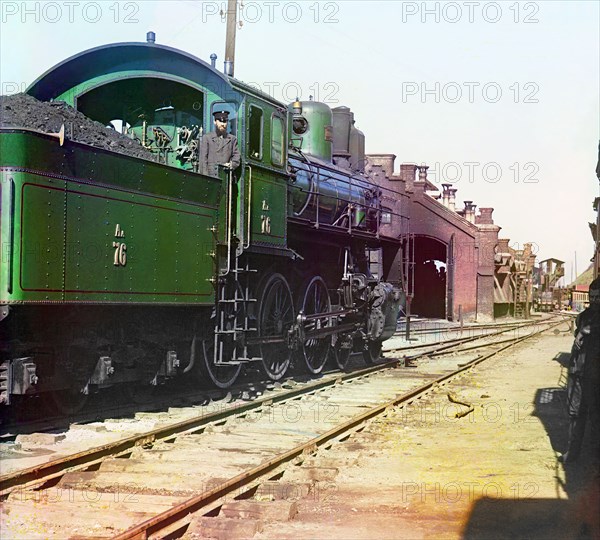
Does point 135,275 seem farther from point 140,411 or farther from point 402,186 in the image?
point 402,186

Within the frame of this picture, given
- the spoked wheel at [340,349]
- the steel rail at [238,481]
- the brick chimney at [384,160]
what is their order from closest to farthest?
the steel rail at [238,481] < the spoked wheel at [340,349] < the brick chimney at [384,160]

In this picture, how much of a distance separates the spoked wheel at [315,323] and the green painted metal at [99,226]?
332 cm

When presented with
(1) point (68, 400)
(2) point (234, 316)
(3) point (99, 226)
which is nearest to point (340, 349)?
(2) point (234, 316)

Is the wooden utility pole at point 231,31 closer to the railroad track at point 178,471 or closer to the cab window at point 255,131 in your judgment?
the cab window at point 255,131

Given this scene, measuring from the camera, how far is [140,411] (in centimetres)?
913

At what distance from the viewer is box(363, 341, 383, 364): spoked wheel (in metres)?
15.8

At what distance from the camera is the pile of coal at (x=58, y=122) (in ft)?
24.2

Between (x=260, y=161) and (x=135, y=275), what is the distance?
115 inches

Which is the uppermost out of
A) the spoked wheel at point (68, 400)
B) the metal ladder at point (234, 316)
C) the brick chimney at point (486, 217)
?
the brick chimney at point (486, 217)

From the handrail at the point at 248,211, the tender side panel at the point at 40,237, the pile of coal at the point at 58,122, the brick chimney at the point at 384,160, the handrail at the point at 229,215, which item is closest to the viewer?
the tender side panel at the point at 40,237

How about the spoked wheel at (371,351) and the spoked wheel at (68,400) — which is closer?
the spoked wheel at (68,400)

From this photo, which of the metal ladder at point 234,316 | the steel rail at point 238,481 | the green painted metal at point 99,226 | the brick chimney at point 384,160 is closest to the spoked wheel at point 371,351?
the steel rail at point 238,481

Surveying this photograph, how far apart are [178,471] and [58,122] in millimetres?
3515

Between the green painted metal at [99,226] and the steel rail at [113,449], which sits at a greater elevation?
the green painted metal at [99,226]
